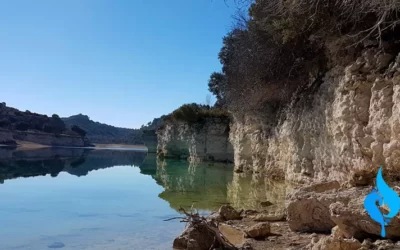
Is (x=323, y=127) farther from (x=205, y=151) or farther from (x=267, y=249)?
(x=205, y=151)

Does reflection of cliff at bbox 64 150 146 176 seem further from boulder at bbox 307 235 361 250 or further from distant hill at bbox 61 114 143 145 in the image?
distant hill at bbox 61 114 143 145

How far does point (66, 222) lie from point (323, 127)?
734 cm

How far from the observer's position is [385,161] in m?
6.44

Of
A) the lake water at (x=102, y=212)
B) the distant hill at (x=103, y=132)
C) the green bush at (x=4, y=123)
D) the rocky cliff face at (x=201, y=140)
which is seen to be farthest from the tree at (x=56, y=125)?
the lake water at (x=102, y=212)

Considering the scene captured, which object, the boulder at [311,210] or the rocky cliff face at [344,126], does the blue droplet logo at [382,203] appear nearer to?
the boulder at [311,210]

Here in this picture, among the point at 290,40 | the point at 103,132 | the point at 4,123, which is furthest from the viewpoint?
the point at 103,132

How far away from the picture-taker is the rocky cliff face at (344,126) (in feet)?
22.2

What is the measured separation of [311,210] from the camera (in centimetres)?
495

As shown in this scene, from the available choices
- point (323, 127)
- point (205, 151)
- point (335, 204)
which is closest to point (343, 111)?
point (323, 127)

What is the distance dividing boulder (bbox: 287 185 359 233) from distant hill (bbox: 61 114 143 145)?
98.6m

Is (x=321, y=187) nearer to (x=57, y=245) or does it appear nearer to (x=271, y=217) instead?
(x=271, y=217)

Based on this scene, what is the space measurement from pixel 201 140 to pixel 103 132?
296 ft

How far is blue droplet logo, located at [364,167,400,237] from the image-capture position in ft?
10.9

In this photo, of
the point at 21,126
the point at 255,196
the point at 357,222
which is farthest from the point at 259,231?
the point at 21,126
